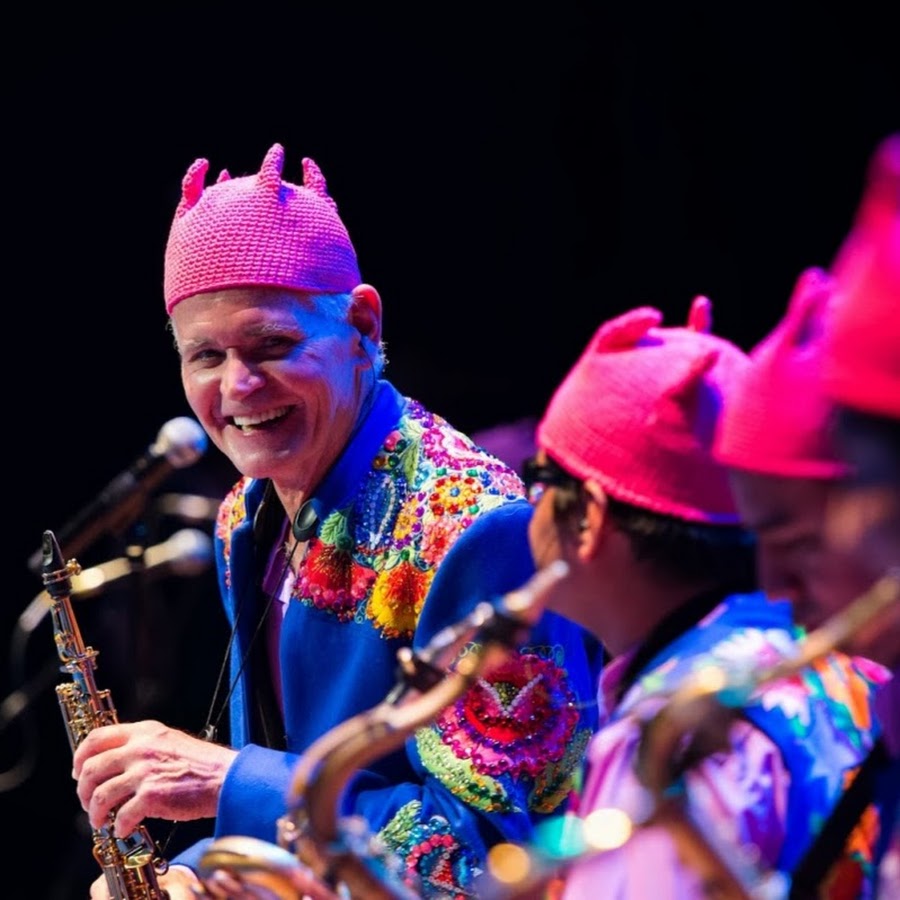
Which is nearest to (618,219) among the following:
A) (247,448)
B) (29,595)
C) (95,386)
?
Answer: (247,448)

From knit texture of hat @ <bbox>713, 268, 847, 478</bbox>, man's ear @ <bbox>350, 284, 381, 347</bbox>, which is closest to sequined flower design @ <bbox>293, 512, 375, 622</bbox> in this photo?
man's ear @ <bbox>350, 284, 381, 347</bbox>

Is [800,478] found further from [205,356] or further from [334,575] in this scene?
[205,356]

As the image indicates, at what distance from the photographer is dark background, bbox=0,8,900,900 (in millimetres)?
4004

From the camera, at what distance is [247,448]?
3.24m

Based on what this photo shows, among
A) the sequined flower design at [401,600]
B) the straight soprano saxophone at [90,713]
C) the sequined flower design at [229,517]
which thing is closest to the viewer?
the sequined flower design at [401,600]

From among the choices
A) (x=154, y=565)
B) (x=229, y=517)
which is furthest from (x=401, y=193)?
(x=154, y=565)

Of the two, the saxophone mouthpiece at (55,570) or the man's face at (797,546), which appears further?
the saxophone mouthpiece at (55,570)

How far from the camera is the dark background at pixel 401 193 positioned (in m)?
4.00

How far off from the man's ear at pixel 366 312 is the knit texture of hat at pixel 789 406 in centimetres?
145

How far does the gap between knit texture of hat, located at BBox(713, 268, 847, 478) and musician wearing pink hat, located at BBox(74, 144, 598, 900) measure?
105 cm

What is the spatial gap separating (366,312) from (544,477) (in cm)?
117

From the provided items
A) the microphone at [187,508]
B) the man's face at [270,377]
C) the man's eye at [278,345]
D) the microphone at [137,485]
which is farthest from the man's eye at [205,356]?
the microphone at [187,508]

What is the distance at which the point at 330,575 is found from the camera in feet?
10.4

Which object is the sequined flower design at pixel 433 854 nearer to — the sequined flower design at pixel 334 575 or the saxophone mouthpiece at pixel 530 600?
the sequined flower design at pixel 334 575
